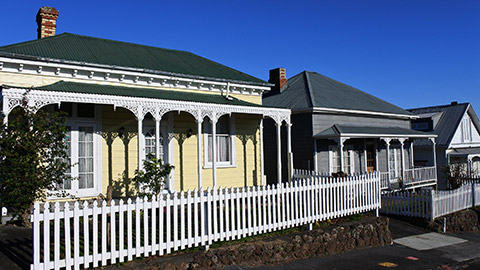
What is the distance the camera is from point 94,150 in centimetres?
1111

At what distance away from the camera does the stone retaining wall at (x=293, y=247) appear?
6.43m

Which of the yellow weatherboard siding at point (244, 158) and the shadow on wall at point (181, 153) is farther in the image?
the yellow weatherboard siding at point (244, 158)

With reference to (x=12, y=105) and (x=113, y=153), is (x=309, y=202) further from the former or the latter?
(x=12, y=105)

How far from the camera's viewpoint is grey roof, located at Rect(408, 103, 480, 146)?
2595 centimetres

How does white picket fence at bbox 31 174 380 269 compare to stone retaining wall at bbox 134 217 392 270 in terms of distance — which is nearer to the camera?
white picket fence at bbox 31 174 380 269

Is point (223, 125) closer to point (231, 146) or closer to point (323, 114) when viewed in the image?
point (231, 146)

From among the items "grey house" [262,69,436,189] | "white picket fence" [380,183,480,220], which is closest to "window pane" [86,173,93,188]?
"grey house" [262,69,436,189]

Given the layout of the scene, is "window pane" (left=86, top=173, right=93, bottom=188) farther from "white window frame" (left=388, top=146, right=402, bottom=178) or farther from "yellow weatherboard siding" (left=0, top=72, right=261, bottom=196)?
"white window frame" (left=388, top=146, right=402, bottom=178)

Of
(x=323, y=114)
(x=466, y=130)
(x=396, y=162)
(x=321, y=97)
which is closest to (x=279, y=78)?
(x=321, y=97)

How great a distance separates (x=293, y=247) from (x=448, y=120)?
2486 centimetres

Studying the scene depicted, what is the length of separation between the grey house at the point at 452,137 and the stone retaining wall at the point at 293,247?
1825cm

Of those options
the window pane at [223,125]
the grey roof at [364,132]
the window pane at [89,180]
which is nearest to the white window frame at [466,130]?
the grey roof at [364,132]

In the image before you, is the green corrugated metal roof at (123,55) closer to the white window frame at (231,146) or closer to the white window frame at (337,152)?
the white window frame at (231,146)

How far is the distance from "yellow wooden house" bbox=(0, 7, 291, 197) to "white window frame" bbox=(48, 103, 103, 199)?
3 centimetres
